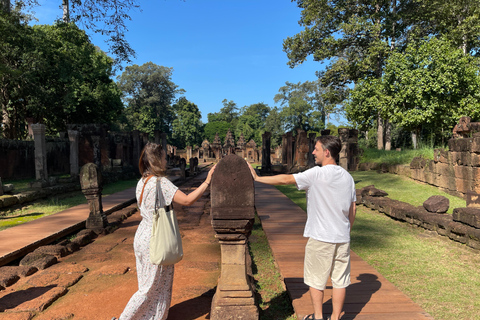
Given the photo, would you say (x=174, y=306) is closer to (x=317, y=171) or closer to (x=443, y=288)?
(x=317, y=171)

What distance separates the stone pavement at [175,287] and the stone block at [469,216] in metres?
2.11

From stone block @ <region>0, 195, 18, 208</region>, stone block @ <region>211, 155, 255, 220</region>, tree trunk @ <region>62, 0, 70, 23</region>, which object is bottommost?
stone block @ <region>0, 195, 18, 208</region>

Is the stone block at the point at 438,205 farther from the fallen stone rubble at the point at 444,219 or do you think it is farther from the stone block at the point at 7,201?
the stone block at the point at 7,201

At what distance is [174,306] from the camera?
10.0ft

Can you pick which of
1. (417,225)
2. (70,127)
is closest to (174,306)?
(417,225)

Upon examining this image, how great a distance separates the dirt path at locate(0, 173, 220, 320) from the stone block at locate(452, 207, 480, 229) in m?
3.85

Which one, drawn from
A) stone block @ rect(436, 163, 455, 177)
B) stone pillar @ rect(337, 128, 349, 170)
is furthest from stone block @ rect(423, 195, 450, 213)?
stone pillar @ rect(337, 128, 349, 170)

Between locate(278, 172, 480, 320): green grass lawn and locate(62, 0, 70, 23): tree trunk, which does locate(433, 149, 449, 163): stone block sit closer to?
locate(278, 172, 480, 320): green grass lawn

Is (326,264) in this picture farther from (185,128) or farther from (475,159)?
(185,128)

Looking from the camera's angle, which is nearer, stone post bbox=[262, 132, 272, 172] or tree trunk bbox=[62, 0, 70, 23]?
tree trunk bbox=[62, 0, 70, 23]

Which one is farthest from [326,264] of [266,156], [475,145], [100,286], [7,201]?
[266,156]

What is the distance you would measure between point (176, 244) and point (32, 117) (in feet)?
75.5

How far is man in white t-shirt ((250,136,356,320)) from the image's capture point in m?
2.31

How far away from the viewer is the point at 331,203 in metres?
2.32
